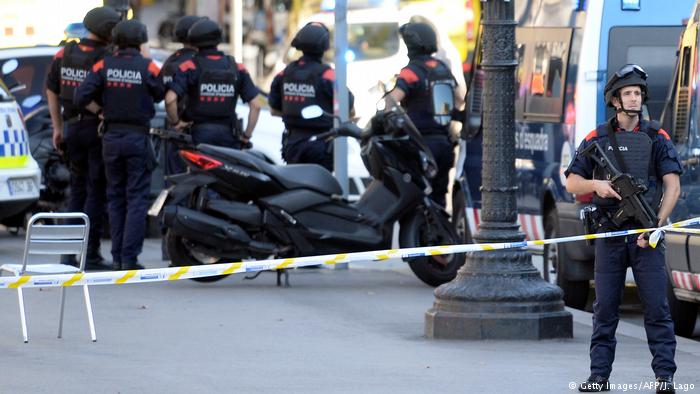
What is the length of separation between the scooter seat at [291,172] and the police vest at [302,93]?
1.30m

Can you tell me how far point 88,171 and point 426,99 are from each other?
2.67 m

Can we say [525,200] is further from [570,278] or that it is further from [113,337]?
[113,337]

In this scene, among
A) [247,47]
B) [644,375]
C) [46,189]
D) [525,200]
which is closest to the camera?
[644,375]

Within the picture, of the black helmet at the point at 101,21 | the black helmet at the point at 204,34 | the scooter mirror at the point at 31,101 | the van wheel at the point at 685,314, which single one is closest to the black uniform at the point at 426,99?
the black helmet at the point at 204,34

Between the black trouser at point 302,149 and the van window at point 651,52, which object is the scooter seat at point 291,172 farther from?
the van window at point 651,52

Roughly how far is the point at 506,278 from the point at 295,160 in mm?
4275

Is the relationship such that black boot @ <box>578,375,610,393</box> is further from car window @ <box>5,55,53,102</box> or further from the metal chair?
car window @ <box>5,55,53,102</box>

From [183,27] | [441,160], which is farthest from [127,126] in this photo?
[441,160]

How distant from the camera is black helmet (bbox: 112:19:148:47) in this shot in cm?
1279

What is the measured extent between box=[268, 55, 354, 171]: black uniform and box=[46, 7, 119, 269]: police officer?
1.47 metres

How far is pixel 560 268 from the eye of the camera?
12.0 m

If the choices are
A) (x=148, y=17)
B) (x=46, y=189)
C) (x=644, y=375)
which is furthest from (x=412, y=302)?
(x=148, y=17)

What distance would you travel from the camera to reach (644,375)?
8578 millimetres

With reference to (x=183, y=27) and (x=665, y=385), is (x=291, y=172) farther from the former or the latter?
(x=665, y=385)
